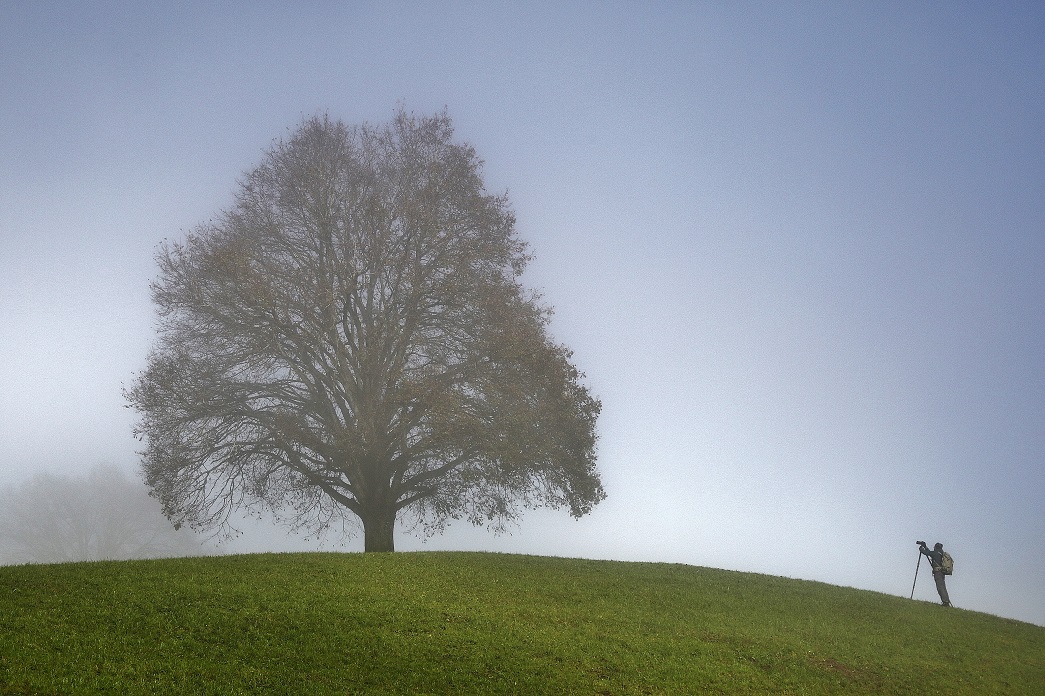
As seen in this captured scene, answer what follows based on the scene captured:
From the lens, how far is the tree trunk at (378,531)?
97.8ft

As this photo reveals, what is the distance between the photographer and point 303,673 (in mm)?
14883

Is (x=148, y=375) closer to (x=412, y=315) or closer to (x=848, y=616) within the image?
(x=412, y=315)

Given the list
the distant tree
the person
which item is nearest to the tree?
the person

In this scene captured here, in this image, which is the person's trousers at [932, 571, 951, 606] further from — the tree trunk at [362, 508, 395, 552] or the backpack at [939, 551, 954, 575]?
the tree trunk at [362, 508, 395, 552]

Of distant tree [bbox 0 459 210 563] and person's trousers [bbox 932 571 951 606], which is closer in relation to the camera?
person's trousers [bbox 932 571 951 606]

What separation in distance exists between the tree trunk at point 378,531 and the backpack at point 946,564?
20.9 metres

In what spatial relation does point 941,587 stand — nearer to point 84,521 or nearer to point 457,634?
point 457,634

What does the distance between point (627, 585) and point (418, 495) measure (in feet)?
33.3

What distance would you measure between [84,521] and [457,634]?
57827 mm

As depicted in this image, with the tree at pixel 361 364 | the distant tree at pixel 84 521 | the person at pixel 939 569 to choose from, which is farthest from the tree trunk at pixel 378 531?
the distant tree at pixel 84 521

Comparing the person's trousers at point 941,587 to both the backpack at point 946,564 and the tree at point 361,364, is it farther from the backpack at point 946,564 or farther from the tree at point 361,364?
the tree at point 361,364

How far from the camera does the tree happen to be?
29.3m

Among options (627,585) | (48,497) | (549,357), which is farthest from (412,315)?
(48,497)

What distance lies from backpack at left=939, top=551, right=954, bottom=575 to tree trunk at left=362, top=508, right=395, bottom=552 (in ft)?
68.7
